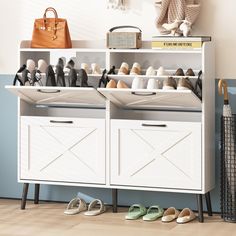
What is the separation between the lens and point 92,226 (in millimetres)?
5109

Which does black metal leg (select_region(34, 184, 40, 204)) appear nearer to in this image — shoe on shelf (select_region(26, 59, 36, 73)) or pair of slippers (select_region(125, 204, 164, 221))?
pair of slippers (select_region(125, 204, 164, 221))

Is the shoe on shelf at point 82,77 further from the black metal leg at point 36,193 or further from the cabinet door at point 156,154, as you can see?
the black metal leg at point 36,193

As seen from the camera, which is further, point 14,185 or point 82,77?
point 14,185

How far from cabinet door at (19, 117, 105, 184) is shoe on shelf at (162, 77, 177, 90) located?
22.2 inches

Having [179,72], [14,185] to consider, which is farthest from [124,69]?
[14,185]

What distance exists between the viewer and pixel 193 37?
5.23 meters

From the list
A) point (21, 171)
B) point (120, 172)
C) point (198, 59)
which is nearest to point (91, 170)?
point (120, 172)

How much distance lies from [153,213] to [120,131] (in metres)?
0.63

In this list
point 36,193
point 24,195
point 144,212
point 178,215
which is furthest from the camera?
point 36,193

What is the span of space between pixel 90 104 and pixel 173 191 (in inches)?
36.8

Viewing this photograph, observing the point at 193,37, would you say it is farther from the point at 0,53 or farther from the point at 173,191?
the point at 0,53

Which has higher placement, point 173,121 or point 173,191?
point 173,121

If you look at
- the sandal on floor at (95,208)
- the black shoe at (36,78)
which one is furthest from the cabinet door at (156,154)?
the black shoe at (36,78)

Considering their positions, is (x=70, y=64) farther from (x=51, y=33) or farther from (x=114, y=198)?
(x=114, y=198)
